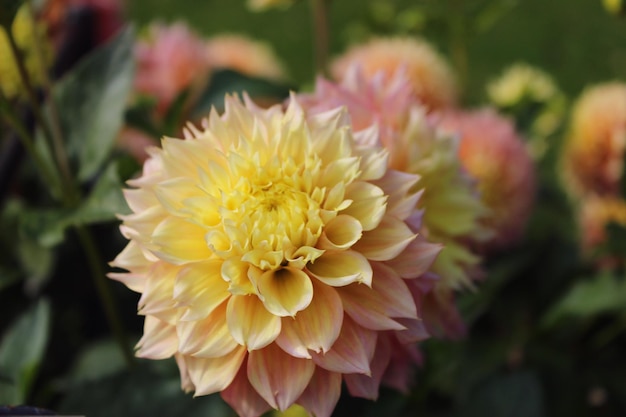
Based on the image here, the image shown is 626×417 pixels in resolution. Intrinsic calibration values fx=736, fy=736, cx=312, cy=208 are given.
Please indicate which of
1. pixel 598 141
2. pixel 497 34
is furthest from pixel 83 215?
pixel 497 34

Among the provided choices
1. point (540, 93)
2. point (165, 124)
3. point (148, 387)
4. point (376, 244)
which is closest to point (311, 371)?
point (376, 244)

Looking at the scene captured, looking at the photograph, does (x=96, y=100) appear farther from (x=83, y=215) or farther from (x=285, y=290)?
(x=285, y=290)

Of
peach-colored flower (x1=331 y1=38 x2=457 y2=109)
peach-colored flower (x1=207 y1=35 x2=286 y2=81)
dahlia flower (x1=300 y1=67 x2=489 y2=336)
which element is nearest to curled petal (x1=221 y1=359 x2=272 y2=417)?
dahlia flower (x1=300 y1=67 x2=489 y2=336)

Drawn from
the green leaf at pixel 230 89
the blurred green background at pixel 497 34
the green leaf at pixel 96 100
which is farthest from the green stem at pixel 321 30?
the blurred green background at pixel 497 34

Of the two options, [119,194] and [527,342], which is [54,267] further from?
[527,342]

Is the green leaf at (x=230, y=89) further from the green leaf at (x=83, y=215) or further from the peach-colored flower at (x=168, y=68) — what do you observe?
the green leaf at (x=83, y=215)

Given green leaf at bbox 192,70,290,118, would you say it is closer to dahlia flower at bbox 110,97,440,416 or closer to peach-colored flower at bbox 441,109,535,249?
peach-colored flower at bbox 441,109,535,249
